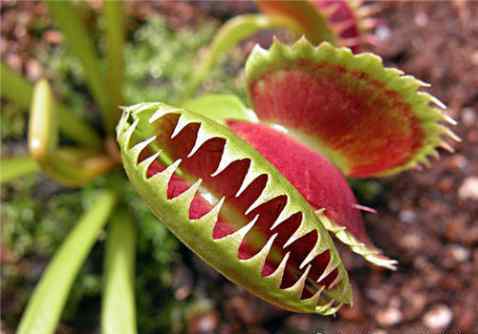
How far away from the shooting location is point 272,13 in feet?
4.04

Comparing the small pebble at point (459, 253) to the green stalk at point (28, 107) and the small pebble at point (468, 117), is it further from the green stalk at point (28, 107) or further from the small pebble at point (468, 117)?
the green stalk at point (28, 107)

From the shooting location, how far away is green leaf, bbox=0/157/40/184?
132 cm

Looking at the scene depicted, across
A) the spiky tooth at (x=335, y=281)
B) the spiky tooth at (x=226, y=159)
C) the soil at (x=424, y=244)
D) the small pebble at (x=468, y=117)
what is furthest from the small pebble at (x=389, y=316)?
the spiky tooth at (x=226, y=159)

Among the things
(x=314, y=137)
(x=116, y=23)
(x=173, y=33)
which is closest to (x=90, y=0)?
(x=173, y=33)

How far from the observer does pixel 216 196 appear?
703 millimetres

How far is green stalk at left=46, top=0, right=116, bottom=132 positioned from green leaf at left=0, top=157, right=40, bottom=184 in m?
0.21

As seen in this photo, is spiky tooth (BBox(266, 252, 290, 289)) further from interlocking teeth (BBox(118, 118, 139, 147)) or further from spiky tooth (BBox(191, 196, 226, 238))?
interlocking teeth (BBox(118, 118, 139, 147))

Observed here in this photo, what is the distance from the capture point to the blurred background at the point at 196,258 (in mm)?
1445

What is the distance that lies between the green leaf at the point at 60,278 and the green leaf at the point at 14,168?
0.50ft

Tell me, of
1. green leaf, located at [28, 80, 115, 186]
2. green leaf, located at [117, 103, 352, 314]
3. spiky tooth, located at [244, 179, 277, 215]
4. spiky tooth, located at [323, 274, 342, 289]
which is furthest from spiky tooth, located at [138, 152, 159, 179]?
green leaf, located at [28, 80, 115, 186]

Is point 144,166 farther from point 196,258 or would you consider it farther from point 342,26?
point 196,258

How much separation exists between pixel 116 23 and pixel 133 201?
1.22 ft

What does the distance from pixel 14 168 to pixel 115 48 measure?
312 mm

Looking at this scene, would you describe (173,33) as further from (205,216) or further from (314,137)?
(205,216)
